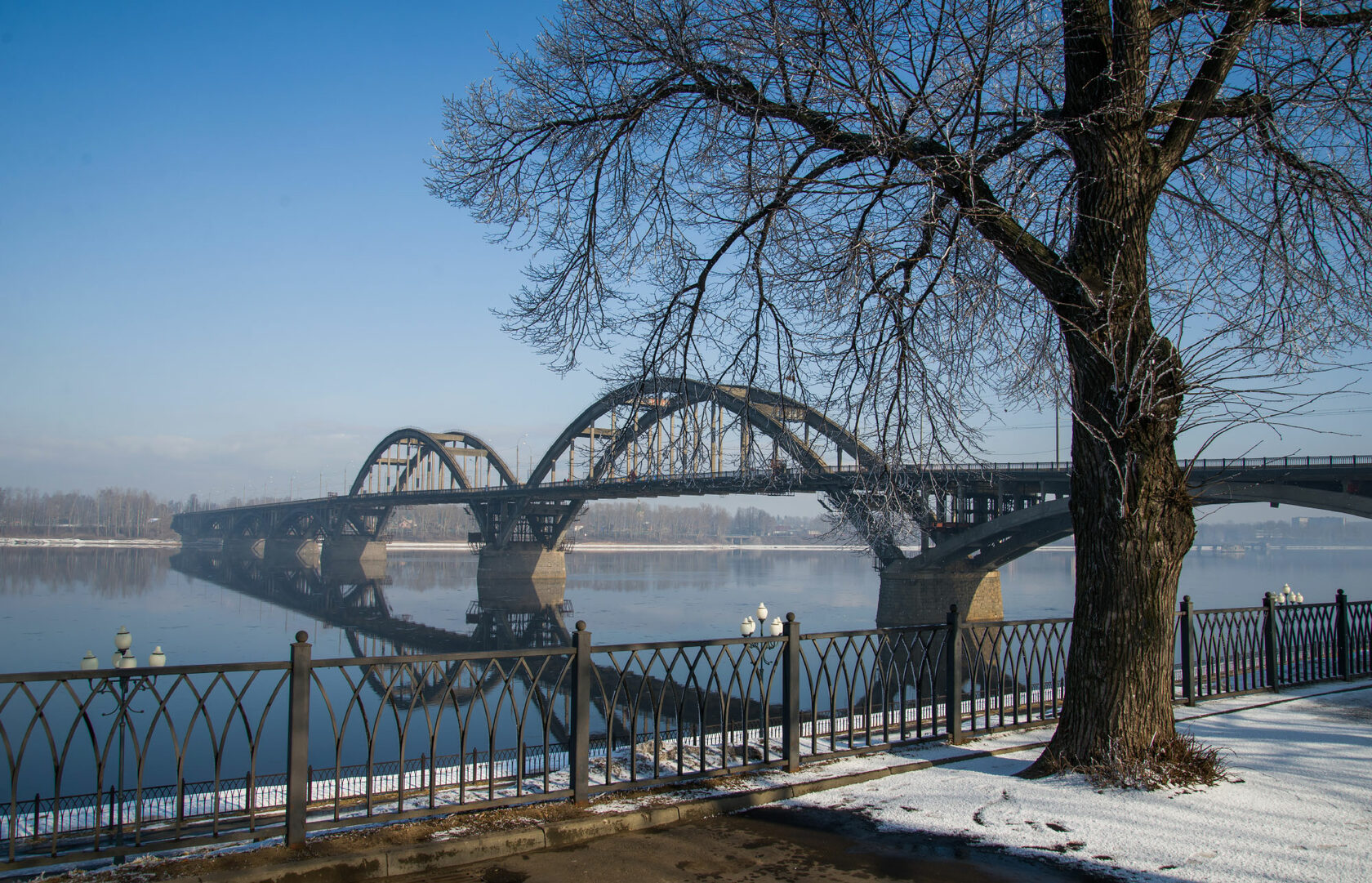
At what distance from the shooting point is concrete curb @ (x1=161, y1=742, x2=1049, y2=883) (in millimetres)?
4047

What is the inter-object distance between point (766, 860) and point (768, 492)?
32.1 feet

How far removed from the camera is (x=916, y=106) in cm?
587

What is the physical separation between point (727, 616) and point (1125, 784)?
1430 inches

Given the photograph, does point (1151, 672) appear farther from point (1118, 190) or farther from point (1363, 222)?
point (1363, 222)

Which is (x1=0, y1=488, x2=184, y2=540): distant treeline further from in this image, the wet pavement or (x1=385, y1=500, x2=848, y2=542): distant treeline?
the wet pavement

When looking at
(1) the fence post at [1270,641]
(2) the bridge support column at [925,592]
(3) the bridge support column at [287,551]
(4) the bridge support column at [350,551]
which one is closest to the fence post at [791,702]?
(1) the fence post at [1270,641]

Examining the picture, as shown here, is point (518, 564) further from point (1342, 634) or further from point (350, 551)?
point (1342, 634)

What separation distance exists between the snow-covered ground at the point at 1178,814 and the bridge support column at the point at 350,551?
264 feet

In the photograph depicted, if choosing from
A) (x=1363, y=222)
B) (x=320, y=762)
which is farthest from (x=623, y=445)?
(x=320, y=762)

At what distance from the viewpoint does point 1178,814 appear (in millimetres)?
4703

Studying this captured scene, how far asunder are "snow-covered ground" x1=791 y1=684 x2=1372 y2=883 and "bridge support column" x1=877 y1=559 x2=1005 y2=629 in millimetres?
30996

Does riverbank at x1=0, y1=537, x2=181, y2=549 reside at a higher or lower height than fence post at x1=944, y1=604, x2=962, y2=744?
lower

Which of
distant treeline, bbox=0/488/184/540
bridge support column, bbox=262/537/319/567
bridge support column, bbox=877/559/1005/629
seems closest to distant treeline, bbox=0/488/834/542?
distant treeline, bbox=0/488/184/540

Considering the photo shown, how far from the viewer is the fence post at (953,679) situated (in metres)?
6.67
